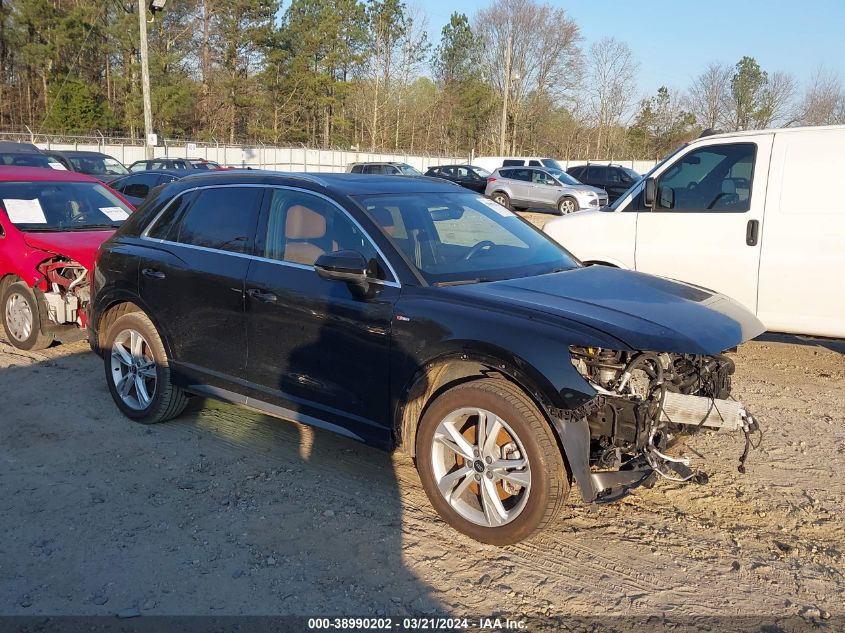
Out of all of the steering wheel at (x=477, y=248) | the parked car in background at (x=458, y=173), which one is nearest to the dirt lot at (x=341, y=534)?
the steering wheel at (x=477, y=248)

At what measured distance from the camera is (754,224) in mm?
6637

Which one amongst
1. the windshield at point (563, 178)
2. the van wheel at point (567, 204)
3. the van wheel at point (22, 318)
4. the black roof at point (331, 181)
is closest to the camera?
the black roof at point (331, 181)

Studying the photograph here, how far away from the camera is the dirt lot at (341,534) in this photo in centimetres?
343

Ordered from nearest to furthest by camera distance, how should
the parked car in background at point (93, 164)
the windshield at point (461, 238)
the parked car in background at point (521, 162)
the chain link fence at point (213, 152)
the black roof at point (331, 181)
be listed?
the windshield at point (461, 238)
the black roof at point (331, 181)
the parked car in background at point (93, 164)
the parked car in background at point (521, 162)
the chain link fence at point (213, 152)

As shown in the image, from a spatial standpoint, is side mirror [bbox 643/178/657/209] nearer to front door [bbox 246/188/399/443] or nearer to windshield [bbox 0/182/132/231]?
front door [bbox 246/188/399/443]

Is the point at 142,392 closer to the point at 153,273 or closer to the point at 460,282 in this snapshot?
the point at 153,273

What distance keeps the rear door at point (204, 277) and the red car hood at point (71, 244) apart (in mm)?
1970

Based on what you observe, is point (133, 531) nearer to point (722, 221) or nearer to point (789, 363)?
point (722, 221)

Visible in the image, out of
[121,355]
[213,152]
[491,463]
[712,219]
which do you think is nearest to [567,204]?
[712,219]

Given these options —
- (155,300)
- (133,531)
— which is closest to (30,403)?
(155,300)

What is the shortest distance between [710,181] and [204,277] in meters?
4.56

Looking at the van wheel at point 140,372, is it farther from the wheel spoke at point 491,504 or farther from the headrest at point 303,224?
the wheel spoke at point 491,504

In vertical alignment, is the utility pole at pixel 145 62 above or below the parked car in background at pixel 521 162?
above

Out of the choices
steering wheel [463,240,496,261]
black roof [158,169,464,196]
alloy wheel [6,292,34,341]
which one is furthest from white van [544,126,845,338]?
alloy wheel [6,292,34,341]
